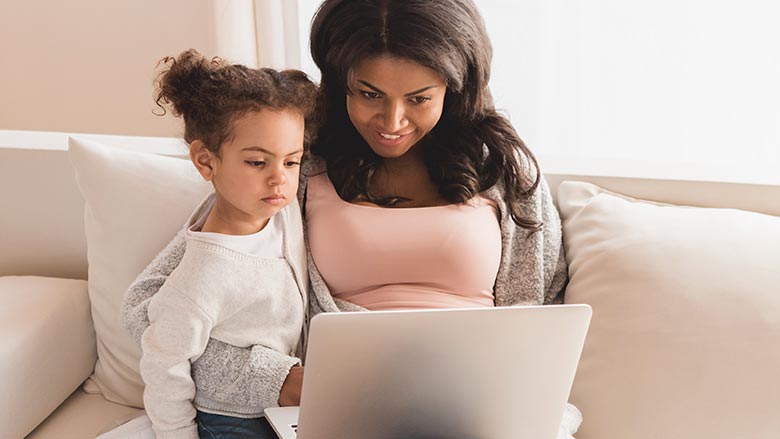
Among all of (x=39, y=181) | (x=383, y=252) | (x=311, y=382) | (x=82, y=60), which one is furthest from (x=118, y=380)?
(x=82, y=60)

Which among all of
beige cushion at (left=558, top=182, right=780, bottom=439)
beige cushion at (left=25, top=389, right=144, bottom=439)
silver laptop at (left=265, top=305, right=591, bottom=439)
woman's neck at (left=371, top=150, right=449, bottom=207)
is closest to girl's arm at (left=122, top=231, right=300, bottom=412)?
silver laptop at (left=265, top=305, right=591, bottom=439)

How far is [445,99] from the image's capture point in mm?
1585

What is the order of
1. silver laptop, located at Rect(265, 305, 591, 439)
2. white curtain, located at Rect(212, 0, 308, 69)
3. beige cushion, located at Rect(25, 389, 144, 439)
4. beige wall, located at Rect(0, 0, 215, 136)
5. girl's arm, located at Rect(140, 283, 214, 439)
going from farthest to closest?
1. beige wall, located at Rect(0, 0, 215, 136)
2. white curtain, located at Rect(212, 0, 308, 69)
3. beige cushion, located at Rect(25, 389, 144, 439)
4. girl's arm, located at Rect(140, 283, 214, 439)
5. silver laptop, located at Rect(265, 305, 591, 439)

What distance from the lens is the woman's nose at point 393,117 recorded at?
1.44 meters

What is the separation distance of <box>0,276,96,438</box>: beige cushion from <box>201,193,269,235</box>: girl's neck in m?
0.40

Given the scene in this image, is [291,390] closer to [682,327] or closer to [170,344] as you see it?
[170,344]

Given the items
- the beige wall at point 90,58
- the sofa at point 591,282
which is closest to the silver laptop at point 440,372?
the sofa at point 591,282

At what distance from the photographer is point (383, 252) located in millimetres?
1482

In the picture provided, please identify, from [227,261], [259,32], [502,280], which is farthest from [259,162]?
[259,32]

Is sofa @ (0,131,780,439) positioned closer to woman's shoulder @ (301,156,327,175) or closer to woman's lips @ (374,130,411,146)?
woman's shoulder @ (301,156,327,175)

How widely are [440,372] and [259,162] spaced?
417 mm

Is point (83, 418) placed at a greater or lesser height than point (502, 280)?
lesser

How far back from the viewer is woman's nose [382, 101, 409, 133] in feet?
4.73

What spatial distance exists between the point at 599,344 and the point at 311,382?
0.64 metres
